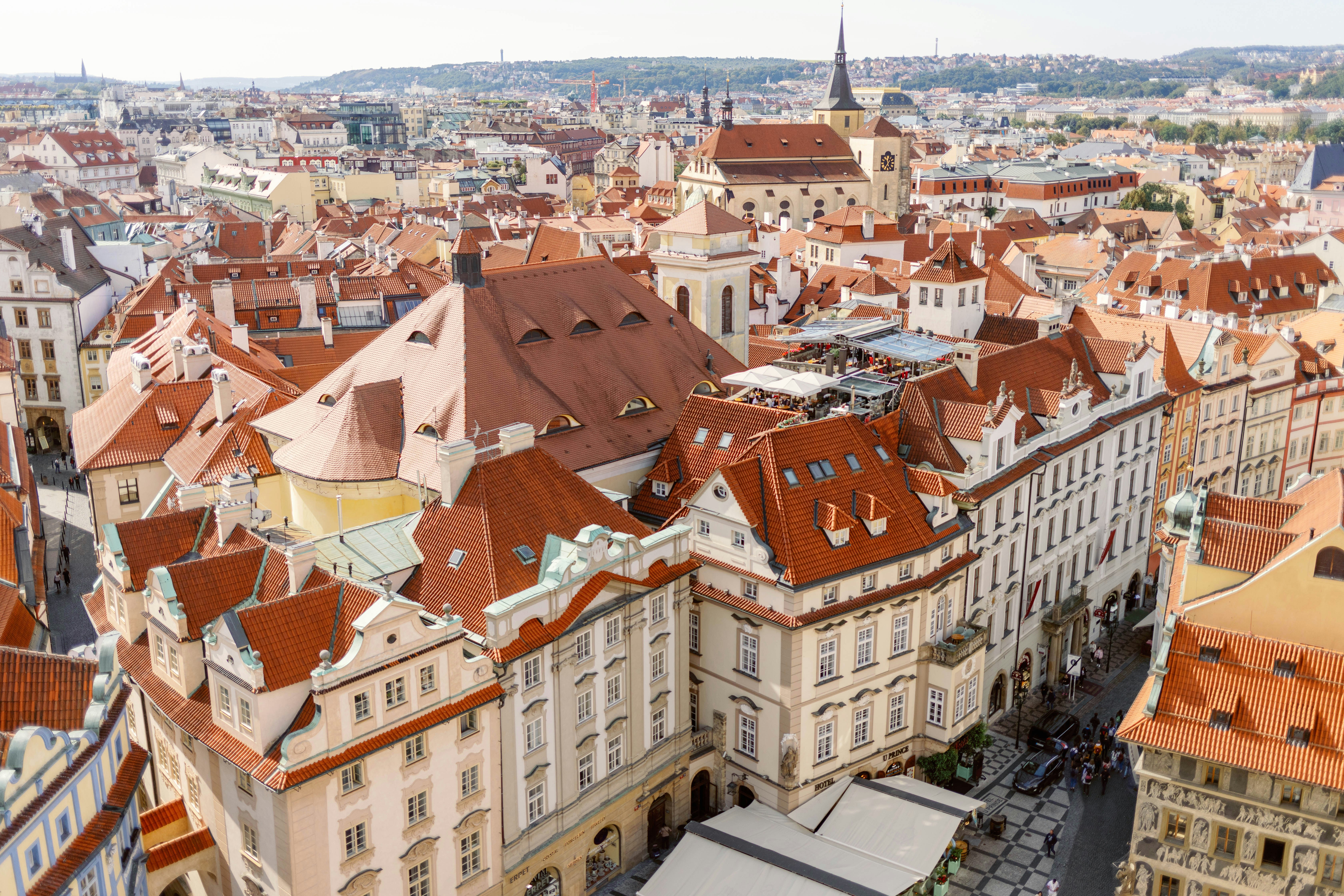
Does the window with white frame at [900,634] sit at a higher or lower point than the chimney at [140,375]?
lower

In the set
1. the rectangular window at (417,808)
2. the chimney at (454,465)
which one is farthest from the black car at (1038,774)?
the chimney at (454,465)

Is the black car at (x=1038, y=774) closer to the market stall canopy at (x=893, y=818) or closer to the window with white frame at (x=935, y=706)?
the window with white frame at (x=935, y=706)

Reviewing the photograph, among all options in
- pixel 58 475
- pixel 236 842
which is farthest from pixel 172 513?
pixel 58 475

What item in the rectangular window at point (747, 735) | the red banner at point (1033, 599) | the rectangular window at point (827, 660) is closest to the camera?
the rectangular window at point (827, 660)

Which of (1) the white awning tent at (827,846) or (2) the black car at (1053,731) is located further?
(2) the black car at (1053,731)

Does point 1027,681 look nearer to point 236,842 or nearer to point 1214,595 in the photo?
point 1214,595

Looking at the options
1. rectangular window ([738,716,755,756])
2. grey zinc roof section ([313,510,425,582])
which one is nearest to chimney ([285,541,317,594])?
grey zinc roof section ([313,510,425,582])

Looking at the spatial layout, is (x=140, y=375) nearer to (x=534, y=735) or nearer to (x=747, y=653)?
(x=534, y=735)
